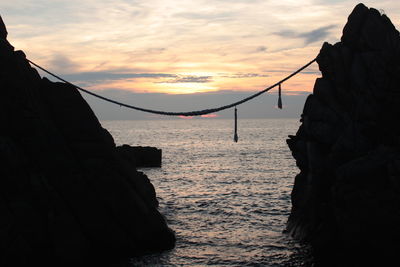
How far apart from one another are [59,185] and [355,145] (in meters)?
12.4

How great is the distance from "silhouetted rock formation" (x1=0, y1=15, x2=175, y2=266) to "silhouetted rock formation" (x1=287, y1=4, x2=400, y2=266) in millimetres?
7439

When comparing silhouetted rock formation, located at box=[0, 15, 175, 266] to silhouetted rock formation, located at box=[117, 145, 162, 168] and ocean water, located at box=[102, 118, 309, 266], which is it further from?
silhouetted rock formation, located at box=[117, 145, 162, 168]

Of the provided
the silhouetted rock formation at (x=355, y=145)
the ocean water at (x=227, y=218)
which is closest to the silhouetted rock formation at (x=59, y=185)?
the ocean water at (x=227, y=218)

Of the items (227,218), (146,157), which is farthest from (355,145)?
(146,157)

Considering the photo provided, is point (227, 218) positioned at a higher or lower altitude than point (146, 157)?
lower

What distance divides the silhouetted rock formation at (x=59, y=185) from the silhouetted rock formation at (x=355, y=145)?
744 centimetres

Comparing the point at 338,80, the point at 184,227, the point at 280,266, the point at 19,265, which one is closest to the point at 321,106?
the point at 338,80

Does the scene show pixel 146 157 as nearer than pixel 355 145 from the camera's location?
No

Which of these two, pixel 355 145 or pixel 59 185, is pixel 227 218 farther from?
pixel 59 185

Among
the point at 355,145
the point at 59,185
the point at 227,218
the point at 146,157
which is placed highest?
the point at 355,145

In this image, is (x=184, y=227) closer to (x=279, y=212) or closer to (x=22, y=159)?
(x=279, y=212)

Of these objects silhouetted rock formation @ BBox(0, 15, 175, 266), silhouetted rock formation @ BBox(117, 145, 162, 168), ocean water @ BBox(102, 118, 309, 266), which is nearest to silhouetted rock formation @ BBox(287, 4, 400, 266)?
ocean water @ BBox(102, 118, 309, 266)

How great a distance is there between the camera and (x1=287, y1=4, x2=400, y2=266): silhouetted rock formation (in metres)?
16.0

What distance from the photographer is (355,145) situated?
18.1 metres
